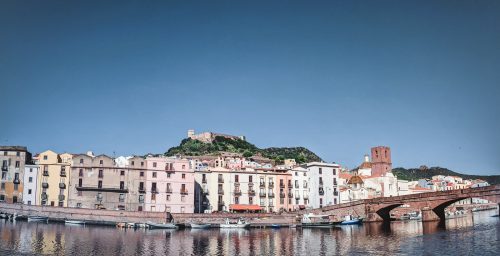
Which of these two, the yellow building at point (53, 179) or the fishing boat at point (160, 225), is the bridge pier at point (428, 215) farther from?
the yellow building at point (53, 179)

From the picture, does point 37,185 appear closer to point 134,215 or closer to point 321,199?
point 134,215

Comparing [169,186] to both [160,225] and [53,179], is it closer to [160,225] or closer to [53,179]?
[160,225]

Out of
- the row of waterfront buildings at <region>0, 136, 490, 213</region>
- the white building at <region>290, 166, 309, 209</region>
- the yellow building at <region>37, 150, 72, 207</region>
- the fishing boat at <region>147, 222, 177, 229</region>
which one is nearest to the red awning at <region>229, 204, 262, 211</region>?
the row of waterfront buildings at <region>0, 136, 490, 213</region>

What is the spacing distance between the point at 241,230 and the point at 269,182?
24.3 meters

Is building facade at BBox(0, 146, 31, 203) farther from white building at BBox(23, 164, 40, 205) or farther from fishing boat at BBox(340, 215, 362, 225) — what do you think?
fishing boat at BBox(340, 215, 362, 225)

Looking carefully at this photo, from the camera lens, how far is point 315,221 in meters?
87.6

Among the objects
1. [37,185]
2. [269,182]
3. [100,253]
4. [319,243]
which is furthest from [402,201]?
[37,185]

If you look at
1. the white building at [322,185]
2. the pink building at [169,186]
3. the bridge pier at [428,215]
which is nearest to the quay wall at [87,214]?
the pink building at [169,186]

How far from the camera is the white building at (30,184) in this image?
88656mm

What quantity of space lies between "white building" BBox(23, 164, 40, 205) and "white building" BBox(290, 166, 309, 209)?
172ft

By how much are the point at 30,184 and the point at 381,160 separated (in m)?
107

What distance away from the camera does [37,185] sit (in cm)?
8925

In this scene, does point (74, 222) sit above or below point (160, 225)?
above

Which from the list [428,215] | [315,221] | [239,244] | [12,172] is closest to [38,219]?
[12,172]
